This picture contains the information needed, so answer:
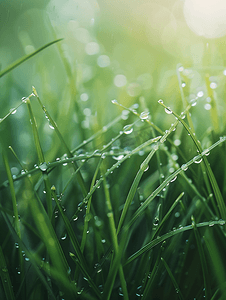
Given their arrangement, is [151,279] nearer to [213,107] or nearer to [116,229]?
[116,229]

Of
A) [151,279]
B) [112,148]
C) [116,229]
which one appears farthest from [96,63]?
[151,279]

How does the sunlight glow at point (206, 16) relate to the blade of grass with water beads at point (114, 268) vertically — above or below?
above

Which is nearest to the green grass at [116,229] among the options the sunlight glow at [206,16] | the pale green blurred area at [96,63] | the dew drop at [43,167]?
the dew drop at [43,167]

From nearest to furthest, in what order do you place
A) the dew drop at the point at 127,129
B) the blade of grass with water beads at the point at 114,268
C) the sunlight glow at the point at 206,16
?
the blade of grass with water beads at the point at 114,268 → the dew drop at the point at 127,129 → the sunlight glow at the point at 206,16

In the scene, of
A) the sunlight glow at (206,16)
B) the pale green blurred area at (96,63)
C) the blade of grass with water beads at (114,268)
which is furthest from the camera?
the sunlight glow at (206,16)

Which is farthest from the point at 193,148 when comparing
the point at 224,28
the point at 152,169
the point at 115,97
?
the point at 224,28

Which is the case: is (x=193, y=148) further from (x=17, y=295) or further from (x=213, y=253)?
(x=17, y=295)

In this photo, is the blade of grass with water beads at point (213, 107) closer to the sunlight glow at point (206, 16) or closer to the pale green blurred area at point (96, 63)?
the pale green blurred area at point (96, 63)

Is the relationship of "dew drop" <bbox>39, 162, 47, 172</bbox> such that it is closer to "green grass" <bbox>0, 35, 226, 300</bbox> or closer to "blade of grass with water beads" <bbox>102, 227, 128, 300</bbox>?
"green grass" <bbox>0, 35, 226, 300</bbox>

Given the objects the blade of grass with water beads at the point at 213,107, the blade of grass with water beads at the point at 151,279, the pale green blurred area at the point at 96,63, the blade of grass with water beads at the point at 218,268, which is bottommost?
the blade of grass with water beads at the point at 218,268
